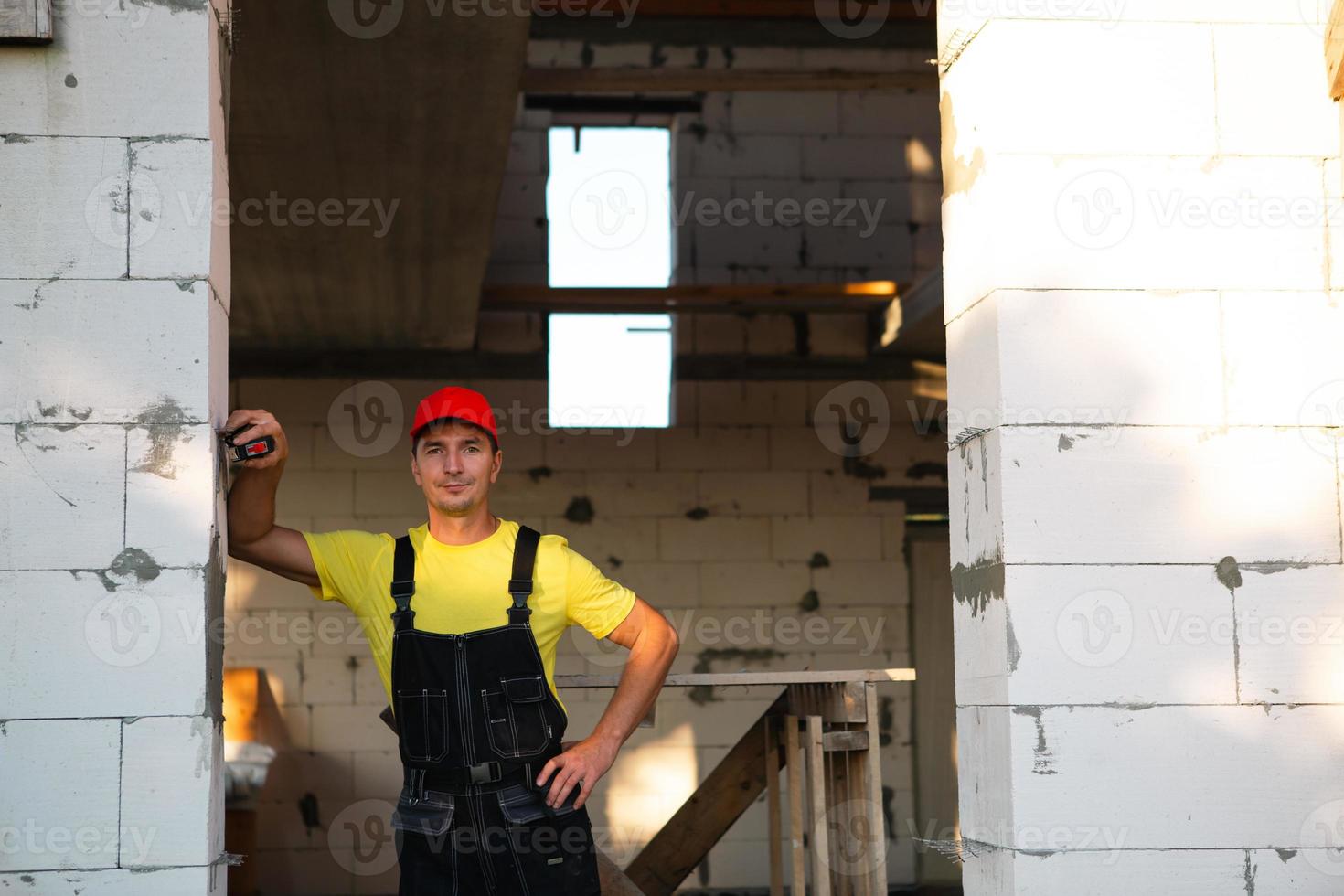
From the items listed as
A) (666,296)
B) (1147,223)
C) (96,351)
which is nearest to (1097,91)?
(1147,223)

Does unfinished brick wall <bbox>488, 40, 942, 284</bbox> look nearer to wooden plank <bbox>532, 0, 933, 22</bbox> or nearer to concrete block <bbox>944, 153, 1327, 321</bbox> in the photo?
wooden plank <bbox>532, 0, 933, 22</bbox>

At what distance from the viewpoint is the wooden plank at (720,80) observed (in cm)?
509

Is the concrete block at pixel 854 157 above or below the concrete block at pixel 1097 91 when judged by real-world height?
above

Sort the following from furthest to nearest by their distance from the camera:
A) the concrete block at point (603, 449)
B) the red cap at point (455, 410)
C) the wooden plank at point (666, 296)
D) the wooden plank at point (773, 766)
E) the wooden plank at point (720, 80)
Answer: the concrete block at point (603, 449) < the wooden plank at point (666, 296) < the wooden plank at point (773, 766) < the wooden plank at point (720, 80) < the red cap at point (455, 410)

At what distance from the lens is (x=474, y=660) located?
2.99 m

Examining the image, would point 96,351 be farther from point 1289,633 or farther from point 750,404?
point 750,404

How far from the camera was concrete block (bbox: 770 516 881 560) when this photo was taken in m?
8.04

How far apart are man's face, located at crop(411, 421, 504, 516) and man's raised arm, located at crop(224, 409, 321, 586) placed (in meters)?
0.31

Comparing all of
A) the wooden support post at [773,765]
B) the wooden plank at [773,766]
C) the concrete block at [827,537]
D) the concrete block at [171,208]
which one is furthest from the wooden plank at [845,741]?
the concrete block at [827,537]

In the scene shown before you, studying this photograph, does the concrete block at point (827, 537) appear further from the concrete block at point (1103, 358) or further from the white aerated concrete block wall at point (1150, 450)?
the concrete block at point (1103, 358)

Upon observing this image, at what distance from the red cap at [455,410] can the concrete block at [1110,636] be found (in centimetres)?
→ 120

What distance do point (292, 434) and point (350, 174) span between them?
2758mm

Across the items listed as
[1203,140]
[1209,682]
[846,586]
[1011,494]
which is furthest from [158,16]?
[846,586]

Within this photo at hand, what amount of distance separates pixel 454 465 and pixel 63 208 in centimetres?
97
